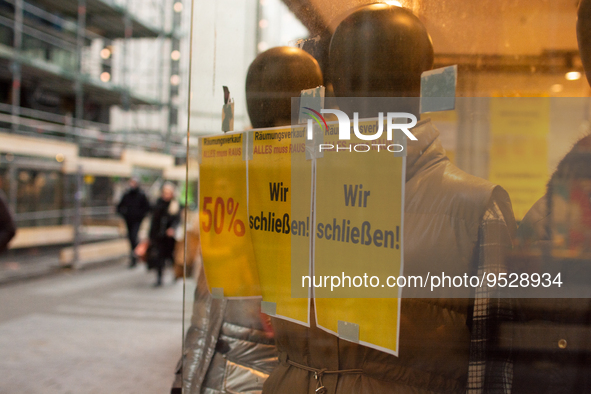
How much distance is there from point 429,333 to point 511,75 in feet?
2.68

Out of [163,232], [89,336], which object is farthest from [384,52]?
[163,232]

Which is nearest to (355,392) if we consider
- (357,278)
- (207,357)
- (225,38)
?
(357,278)

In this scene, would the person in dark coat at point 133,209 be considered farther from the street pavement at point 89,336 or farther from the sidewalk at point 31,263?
the street pavement at point 89,336

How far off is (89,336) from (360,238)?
4406 millimetres

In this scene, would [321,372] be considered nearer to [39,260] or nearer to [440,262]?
[440,262]

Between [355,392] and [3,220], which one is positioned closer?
[355,392]

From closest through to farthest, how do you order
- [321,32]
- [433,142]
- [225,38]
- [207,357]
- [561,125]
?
[561,125] → [433,142] → [321,32] → [225,38] → [207,357]

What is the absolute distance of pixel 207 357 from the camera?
1995mm

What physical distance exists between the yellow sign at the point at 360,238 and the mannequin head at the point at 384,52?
0.12 meters

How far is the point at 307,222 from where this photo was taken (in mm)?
1274

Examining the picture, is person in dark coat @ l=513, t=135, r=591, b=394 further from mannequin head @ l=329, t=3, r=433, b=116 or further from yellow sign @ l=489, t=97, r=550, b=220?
mannequin head @ l=329, t=3, r=433, b=116

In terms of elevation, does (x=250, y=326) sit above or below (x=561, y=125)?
below

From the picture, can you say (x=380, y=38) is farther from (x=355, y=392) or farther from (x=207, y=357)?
(x=207, y=357)

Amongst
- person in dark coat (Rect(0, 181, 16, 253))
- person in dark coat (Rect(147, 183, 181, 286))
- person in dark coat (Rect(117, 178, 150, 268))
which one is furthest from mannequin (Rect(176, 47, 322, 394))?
person in dark coat (Rect(117, 178, 150, 268))
